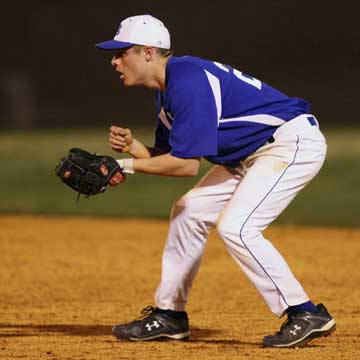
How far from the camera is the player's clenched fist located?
5652 mm

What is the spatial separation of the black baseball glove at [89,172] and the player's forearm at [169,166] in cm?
13

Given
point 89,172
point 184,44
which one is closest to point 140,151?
point 89,172

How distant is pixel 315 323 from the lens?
18.7ft

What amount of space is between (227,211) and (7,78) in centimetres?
1869

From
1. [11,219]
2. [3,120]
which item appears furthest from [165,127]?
[3,120]

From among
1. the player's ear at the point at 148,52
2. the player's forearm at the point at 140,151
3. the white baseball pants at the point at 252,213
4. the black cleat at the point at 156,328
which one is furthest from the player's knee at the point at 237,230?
the player's ear at the point at 148,52

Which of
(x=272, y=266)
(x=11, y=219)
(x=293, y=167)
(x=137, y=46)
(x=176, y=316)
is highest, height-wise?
(x=137, y=46)

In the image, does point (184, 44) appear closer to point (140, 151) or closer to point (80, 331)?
point (80, 331)

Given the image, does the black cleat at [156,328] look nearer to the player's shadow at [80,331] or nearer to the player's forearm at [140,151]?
the player's shadow at [80,331]

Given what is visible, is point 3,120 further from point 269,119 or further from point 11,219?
point 269,119

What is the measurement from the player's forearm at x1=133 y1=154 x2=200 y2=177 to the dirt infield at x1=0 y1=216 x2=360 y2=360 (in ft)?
3.05

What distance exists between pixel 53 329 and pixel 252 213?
149cm

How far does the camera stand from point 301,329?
5695 mm

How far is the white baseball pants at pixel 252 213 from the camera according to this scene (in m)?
5.63
